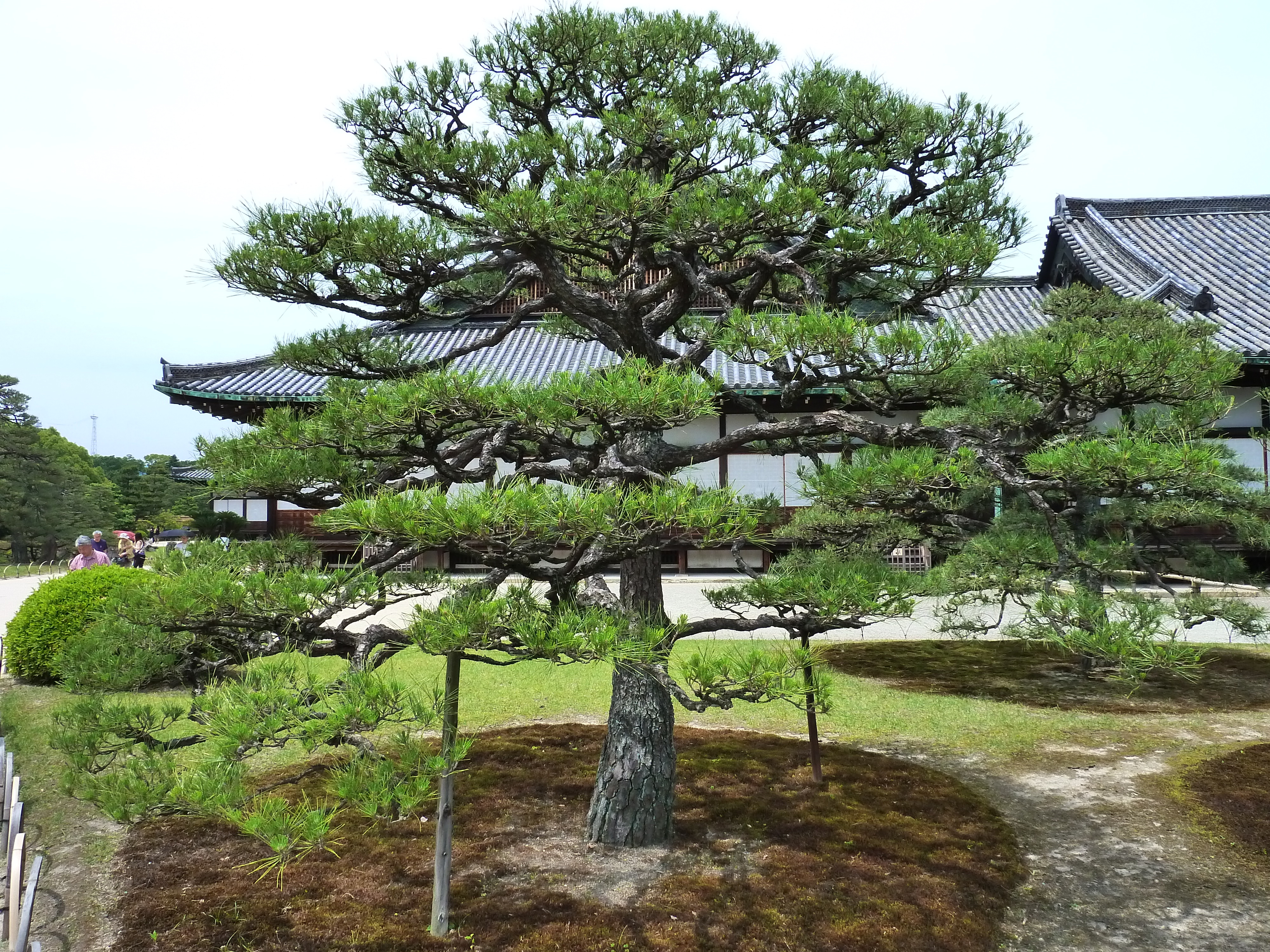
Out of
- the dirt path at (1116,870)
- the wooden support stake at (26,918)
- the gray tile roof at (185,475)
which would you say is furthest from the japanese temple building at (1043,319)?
the wooden support stake at (26,918)

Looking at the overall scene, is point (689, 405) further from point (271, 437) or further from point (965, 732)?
point (965, 732)

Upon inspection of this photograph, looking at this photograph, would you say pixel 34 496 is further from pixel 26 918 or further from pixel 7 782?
pixel 26 918

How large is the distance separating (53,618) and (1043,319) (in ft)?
60.6

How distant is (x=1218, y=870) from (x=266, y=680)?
450cm

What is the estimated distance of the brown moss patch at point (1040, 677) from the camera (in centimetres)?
774

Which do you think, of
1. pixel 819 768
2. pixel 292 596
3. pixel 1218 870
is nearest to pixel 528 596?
pixel 292 596

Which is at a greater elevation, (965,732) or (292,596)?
(292,596)

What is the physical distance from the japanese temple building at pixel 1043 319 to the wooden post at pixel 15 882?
1059 centimetres

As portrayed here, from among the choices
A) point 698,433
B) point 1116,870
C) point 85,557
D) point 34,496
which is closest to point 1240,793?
point 1116,870

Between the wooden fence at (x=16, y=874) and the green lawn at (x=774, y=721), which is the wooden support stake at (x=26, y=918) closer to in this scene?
the wooden fence at (x=16, y=874)

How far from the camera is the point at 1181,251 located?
635 inches

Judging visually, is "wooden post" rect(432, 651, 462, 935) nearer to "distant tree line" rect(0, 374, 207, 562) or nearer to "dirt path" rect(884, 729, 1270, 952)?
"dirt path" rect(884, 729, 1270, 952)

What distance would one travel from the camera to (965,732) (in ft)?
22.0

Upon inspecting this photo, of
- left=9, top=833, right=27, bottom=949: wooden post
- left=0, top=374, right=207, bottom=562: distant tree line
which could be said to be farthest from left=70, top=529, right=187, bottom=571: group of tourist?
left=0, top=374, right=207, bottom=562: distant tree line
